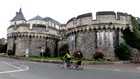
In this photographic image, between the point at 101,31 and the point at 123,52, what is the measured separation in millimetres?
3989

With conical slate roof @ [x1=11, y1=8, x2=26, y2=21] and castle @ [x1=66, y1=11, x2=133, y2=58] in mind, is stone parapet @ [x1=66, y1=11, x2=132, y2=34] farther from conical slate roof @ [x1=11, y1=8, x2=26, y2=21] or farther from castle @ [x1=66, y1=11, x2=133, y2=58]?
conical slate roof @ [x1=11, y1=8, x2=26, y2=21]

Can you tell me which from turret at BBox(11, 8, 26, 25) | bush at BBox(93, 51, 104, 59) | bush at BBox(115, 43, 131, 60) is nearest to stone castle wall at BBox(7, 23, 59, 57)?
bush at BBox(93, 51, 104, 59)

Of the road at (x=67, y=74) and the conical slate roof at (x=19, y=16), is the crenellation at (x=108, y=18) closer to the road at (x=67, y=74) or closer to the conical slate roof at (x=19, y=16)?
the road at (x=67, y=74)

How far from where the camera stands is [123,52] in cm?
2477

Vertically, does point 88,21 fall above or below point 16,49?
above

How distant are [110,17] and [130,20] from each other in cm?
273

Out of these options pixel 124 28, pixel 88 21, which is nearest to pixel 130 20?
pixel 124 28

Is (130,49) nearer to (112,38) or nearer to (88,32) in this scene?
(112,38)

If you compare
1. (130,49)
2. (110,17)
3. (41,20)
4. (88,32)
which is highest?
(41,20)

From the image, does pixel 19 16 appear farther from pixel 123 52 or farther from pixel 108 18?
pixel 123 52

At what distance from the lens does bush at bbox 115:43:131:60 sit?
24.7 meters

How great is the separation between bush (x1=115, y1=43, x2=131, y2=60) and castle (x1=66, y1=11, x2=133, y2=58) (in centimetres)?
62

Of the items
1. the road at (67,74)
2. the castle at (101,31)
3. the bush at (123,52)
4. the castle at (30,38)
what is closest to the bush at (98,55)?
the castle at (101,31)

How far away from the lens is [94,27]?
2700 cm
